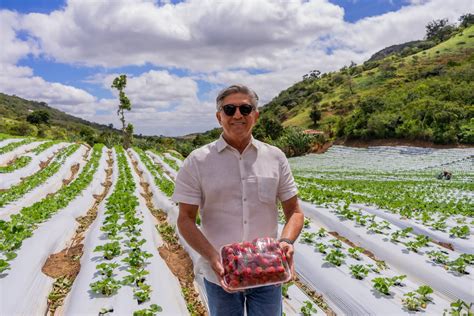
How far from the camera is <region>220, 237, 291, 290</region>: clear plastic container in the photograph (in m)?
2.12

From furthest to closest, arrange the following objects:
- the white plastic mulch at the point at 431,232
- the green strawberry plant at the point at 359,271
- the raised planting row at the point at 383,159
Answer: the raised planting row at the point at 383,159 < the white plastic mulch at the point at 431,232 < the green strawberry plant at the point at 359,271

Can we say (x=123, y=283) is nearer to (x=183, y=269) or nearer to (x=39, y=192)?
(x=183, y=269)

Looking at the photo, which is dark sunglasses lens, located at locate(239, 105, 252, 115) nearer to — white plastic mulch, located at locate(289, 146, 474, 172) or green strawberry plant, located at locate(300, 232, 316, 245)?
green strawberry plant, located at locate(300, 232, 316, 245)

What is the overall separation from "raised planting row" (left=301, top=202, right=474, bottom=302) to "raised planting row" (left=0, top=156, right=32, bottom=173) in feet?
45.1

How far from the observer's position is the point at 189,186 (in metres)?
2.31

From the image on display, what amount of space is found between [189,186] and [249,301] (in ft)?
3.07

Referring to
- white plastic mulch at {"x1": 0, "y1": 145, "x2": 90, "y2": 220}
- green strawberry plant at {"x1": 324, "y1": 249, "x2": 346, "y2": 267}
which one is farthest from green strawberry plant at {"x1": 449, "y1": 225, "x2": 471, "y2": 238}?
white plastic mulch at {"x1": 0, "y1": 145, "x2": 90, "y2": 220}

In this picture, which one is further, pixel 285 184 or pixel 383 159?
pixel 383 159

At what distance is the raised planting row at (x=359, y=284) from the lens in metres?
4.25

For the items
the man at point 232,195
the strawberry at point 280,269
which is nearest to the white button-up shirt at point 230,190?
the man at point 232,195

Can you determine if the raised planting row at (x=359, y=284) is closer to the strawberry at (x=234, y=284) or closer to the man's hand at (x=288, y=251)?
the man's hand at (x=288, y=251)

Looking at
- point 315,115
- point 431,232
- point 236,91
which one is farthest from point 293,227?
point 315,115

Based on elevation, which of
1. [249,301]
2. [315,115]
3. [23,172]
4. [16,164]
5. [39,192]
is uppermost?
[315,115]

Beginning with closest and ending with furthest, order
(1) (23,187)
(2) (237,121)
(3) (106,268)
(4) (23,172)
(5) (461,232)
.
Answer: (2) (237,121)
(3) (106,268)
(5) (461,232)
(1) (23,187)
(4) (23,172)
